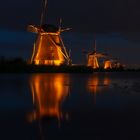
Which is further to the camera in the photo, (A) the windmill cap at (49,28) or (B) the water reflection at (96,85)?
(A) the windmill cap at (49,28)

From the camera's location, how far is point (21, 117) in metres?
12.6

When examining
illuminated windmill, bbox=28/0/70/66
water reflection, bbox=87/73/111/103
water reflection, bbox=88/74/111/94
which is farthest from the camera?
illuminated windmill, bbox=28/0/70/66

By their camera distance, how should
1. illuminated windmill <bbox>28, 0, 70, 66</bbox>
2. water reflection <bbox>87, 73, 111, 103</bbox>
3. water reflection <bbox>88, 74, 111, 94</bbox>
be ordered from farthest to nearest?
illuminated windmill <bbox>28, 0, 70, 66</bbox> < water reflection <bbox>88, 74, 111, 94</bbox> < water reflection <bbox>87, 73, 111, 103</bbox>

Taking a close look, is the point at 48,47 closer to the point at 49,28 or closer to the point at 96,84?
the point at 49,28

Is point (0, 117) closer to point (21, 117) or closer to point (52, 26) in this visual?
point (21, 117)

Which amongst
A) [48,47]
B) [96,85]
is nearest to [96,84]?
[96,85]

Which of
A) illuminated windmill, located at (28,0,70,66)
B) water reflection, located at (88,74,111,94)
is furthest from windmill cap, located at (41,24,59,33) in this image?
water reflection, located at (88,74,111,94)

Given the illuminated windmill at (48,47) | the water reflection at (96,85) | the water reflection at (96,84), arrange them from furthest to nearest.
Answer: the illuminated windmill at (48,47) < the water reflection at (96,84) < the water reflection at (96,85)

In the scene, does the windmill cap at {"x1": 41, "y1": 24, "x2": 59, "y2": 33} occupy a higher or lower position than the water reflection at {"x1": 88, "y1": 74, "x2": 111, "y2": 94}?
higher

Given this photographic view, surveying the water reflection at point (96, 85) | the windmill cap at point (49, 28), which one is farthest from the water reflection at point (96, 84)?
the windmill cap at point (49, 28)

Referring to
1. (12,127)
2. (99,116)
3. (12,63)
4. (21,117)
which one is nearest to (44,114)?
(21,117)

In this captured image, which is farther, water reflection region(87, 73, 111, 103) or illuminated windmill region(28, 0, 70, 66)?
illuminated windmill region(28, 0, 70, 66)

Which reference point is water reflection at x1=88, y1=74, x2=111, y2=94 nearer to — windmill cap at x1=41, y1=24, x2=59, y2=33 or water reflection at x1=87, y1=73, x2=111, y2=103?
water reflection at x1=87, y1=73, x2=111, y2=103

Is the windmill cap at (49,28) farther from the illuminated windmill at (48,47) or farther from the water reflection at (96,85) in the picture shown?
the water reflection at (96,85)
